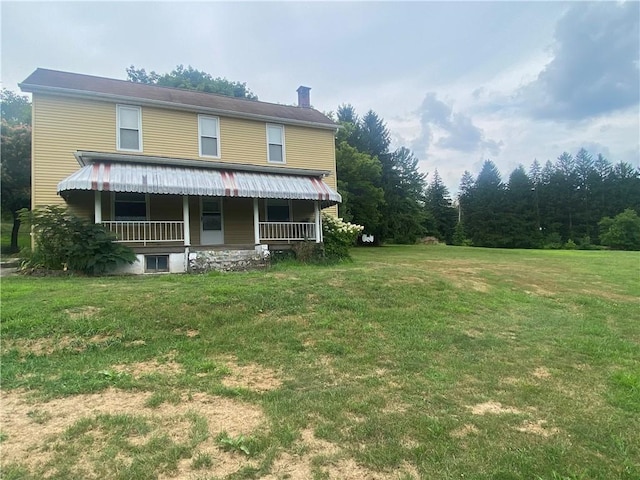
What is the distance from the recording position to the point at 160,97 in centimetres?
1524

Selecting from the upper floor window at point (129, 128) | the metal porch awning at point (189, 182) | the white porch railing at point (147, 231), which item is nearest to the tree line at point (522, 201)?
the metal porch awning at point (189, 182)

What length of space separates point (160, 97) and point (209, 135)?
2.27 m

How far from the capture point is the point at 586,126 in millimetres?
25547

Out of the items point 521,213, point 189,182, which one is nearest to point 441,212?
point 521,213

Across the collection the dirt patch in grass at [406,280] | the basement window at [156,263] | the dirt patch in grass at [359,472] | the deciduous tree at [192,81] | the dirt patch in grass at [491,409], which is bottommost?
the dirt patch in grass at [491,409]

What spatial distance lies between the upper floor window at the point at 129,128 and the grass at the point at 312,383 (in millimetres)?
7827

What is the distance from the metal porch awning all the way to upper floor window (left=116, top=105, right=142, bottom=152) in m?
2.43

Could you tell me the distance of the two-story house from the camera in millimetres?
12070

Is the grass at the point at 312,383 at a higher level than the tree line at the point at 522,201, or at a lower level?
lower

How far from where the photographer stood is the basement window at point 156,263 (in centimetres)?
1190

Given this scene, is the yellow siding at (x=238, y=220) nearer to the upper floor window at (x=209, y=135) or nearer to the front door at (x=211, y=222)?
the front door at (x=211, y=222)

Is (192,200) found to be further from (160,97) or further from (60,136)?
(60,136)

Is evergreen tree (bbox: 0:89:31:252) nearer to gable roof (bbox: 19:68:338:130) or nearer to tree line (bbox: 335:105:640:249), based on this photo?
gable roof (bbox: 19:68:338:130)

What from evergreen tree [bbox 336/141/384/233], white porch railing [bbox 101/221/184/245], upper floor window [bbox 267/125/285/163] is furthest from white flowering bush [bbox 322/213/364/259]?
evergreen tree [bbox 336/141/384/233]
